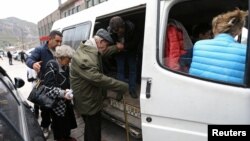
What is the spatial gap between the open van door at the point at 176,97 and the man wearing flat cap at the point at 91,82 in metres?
0.81

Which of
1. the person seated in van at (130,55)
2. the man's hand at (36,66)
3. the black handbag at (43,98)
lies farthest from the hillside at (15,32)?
the black handbag at (43,98)

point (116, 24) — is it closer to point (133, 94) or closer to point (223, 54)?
point (133, 94)

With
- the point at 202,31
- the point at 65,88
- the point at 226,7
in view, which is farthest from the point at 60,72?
the point at 226,7

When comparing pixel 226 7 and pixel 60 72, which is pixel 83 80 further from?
pixel 226 7

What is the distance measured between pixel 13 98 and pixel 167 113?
168 cm

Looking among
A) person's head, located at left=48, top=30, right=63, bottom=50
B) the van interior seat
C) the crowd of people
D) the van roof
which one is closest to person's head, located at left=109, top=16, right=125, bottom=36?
the crowd of people

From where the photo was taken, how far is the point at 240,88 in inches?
77.0

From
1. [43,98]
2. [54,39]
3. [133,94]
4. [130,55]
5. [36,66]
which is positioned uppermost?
[54,39]

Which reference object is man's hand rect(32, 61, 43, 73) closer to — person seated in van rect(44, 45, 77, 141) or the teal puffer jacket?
person seated in van rect(44, 45, 77, 141)

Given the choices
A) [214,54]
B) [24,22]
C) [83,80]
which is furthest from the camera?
[24,22]

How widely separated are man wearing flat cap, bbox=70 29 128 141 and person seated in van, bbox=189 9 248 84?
1.14 metres

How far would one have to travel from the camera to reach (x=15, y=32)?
14388cm

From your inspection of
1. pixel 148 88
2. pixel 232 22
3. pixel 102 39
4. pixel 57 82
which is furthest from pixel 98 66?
pixel 232 22

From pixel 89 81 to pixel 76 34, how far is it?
8.81ft
